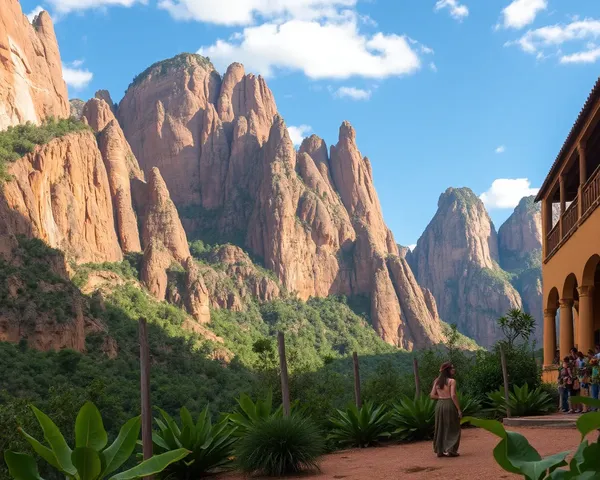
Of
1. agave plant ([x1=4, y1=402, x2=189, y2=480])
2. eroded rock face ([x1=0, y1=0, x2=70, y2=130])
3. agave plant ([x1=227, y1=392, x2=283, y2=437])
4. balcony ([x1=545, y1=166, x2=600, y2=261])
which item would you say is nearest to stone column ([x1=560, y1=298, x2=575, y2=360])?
balcony ([x1=545, y1=166, x2=600, y2=261])

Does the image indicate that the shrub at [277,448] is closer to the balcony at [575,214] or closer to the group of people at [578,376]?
the group of people at [578,376]

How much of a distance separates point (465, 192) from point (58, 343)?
142752 millimetres

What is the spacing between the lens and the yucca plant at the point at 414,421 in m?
12.5

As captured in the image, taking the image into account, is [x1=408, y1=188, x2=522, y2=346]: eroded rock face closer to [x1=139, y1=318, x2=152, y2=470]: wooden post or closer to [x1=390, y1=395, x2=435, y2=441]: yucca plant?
[x1=390, y1=395, x2=435, y2=441]: yucca plant

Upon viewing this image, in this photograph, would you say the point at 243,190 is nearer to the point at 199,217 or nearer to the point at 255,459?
the point at 199,217

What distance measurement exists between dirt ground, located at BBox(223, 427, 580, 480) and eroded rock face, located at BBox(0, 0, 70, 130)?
63.0 metres

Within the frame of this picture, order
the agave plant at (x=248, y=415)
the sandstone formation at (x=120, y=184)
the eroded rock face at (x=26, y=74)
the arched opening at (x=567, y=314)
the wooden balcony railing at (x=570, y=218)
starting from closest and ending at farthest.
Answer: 1. the agave plant at (x=248, y=415)
2. the wooden balcony railing at (x=570, y=218)
3. the arched opening at (x=567, y=314)
4. the eroded rock face at (x=26, y=74)
5. the sandstone formation at (x=120, y=184)

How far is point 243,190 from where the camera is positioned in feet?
369

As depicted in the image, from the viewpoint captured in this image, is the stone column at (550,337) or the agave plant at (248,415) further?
the stone column at (550,337)

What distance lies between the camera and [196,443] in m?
8.99

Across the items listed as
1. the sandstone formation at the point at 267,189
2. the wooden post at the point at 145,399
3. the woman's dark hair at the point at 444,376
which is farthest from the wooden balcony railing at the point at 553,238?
the sandstone formation at the point at 267,189

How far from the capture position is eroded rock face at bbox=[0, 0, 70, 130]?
217 ft

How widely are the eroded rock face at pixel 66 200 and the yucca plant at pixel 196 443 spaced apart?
46.7 meters

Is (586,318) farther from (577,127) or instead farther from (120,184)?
(120,184)
